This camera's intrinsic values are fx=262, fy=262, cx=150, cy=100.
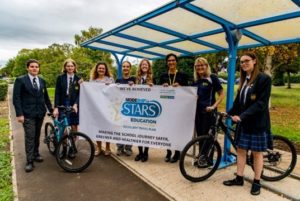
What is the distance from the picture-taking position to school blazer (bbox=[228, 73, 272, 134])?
330cm

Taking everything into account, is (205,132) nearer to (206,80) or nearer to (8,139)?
(206,80)

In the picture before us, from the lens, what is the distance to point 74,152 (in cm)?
475

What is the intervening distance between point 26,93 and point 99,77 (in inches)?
53.7

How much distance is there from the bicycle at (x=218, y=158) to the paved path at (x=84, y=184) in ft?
2.54

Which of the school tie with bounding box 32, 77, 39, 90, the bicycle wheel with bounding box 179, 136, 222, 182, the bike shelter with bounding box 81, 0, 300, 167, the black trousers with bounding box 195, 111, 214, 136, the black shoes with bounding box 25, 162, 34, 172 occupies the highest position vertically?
the bike shelter with bounding box 81, 0, 300, 167

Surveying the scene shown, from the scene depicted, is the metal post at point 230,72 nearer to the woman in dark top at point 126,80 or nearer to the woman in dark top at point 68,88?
the woman in dark top at point 126,80

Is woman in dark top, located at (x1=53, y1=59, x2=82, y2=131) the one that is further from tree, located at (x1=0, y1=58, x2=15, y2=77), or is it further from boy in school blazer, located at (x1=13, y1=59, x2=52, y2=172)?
tree, located at (x1=0, y1=58, x2=15, y2=77)

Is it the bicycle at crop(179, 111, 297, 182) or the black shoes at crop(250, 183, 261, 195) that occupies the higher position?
the bicycle at crop(179, 111, 297, 182)

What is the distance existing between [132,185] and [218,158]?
1.39 m

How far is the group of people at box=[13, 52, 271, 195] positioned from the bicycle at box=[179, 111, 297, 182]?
0.86 ft

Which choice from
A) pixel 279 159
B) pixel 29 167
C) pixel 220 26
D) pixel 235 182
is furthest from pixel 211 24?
pixel 29 167

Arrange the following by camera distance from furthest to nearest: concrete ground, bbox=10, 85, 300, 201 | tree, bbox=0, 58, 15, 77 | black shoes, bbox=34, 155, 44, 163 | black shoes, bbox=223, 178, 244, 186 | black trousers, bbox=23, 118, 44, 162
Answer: tree, bbox=0, 58, 15, 77 < black shoes, bbox=34, 155, 44, 163 < black trousers, bbox=23, 118, 44, 162 < black shoes, bbox=223, 178, 244, 186 < concrete ground, bbox=10, 85, 300, 201

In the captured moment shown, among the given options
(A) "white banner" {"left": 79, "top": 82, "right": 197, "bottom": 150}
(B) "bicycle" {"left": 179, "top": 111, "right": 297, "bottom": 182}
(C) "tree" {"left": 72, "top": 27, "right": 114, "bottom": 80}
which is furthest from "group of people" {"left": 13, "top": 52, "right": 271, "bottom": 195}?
(C) "tree" {"left": 72, "top": 27, "right": 114, "bottom": 80}

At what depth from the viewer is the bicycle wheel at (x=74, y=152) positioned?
14.5 feet
